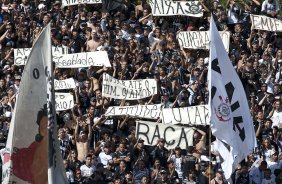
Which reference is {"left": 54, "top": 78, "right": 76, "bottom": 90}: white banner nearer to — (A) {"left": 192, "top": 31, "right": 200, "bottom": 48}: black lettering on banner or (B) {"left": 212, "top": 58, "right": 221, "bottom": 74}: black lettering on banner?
(A) {"left": 192, "top": 31, "right": 200, "bottom": 48}: black lettering on banner

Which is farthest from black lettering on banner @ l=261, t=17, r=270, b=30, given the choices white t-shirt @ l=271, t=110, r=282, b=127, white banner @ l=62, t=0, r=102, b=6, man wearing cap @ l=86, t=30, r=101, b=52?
white t-shirt @ l=271, t=110, r=282, b=127

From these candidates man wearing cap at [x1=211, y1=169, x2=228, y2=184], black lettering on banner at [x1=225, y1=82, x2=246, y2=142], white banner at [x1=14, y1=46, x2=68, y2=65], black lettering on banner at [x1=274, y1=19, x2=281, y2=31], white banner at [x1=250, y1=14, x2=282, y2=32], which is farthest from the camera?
black lettering on banner at [x1=274, y1=19, x2=281, y2=31]

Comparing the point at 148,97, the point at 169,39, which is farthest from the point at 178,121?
the point at 169,39

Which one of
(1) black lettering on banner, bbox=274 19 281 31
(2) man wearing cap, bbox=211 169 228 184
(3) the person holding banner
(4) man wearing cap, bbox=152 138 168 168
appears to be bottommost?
(2) man wearing cap, bbox=211 169 228 184

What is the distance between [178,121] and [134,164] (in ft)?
6.90

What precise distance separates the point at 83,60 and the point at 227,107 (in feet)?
30.6

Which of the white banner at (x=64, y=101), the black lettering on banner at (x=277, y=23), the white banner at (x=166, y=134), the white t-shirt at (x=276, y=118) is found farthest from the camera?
the black lettering on banner at (x=277, y=23)

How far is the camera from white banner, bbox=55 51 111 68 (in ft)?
109

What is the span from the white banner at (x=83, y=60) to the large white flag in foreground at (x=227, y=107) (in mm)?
8542

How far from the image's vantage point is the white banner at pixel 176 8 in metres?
35.4

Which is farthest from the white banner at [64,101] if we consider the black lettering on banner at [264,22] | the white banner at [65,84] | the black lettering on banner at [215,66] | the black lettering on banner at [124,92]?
the black lettering on banner at [215,66]

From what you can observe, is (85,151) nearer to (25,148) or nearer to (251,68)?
(251,68)

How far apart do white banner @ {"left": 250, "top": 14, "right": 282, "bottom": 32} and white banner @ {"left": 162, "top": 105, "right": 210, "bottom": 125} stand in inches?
172

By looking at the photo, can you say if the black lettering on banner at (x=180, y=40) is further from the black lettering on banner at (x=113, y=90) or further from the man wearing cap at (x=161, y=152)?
the man wearing cap at (x=161, y=152)
